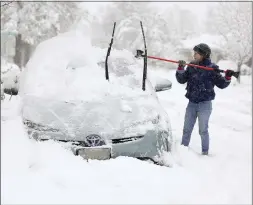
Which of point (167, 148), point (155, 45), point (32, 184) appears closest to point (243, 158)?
point (167, 148)

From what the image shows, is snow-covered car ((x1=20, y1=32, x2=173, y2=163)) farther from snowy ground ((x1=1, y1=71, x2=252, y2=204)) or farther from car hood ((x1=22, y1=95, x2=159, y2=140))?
snowy ground ((x1=1, y1=71, x2=252, y2=204))

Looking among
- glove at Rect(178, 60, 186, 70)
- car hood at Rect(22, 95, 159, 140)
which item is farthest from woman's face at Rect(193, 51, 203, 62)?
car hood at Rect(22, 95, 159, 140)

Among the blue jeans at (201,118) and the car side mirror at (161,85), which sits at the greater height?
the car side mirror at (161,85)

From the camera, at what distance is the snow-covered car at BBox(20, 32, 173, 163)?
4.40 m

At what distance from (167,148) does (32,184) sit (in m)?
1.72

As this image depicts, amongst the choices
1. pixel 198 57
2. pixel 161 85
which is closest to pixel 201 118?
pixel 161 85

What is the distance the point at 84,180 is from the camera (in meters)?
3.72

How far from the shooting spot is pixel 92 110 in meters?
4.60

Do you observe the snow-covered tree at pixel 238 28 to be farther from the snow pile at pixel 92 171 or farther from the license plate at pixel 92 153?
the license plate at pixel 92 153

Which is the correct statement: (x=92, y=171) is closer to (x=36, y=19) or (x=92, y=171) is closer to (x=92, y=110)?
(x=92, y=110)

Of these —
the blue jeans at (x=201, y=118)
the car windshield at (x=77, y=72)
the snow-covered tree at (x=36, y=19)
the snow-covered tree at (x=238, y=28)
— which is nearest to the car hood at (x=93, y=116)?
the car windshield at (x=77, y=72)

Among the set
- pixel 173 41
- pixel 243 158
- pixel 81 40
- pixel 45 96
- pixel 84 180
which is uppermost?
pixel 81 40

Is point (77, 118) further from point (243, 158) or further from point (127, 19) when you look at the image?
point (127, 19)

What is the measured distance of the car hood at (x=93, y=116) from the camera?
4430mm
